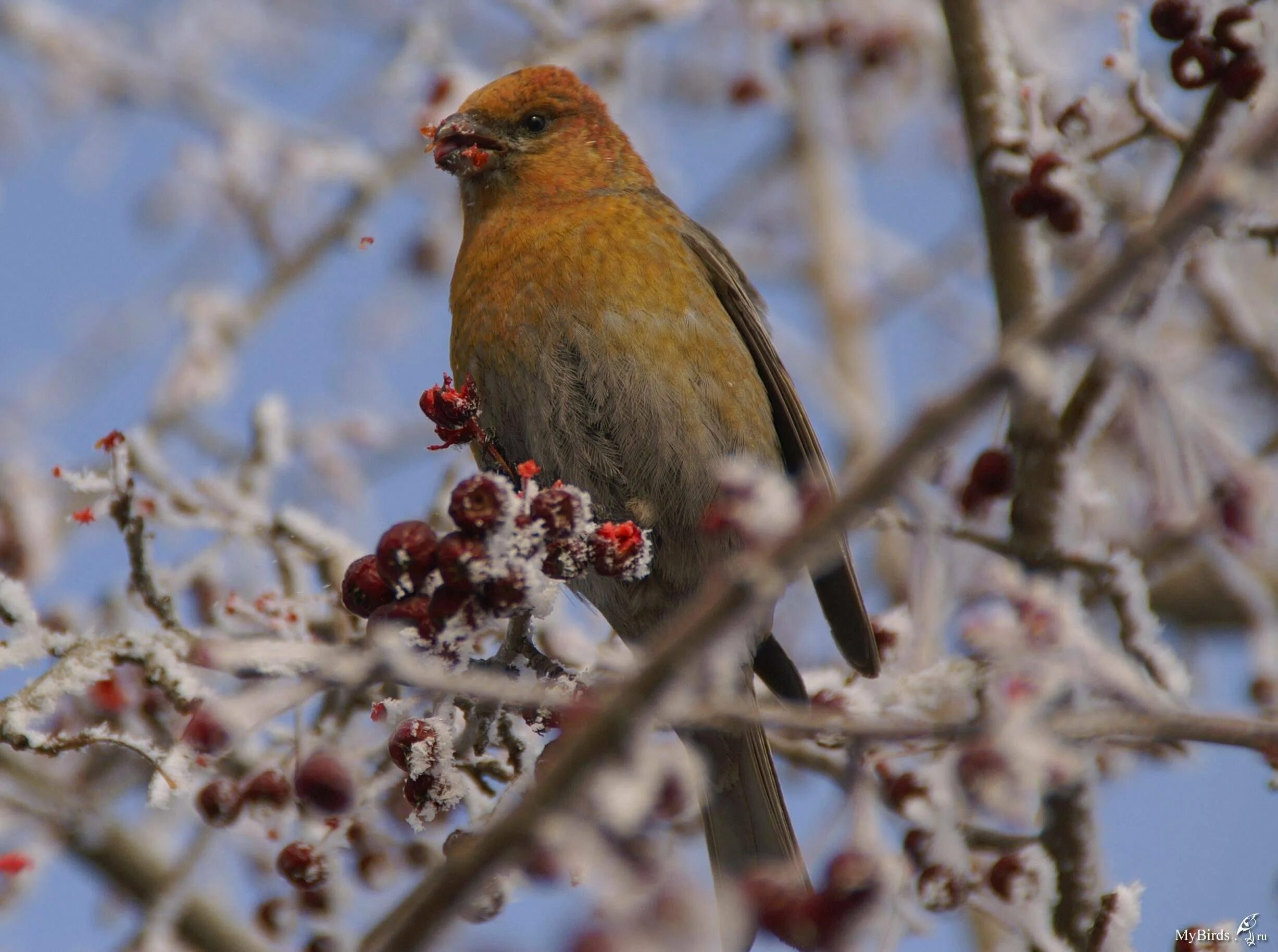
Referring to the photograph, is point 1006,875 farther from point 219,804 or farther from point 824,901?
point 219,804

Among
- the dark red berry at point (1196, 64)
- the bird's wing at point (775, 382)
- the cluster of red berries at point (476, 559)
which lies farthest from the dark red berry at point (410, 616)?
the dark red berry at point (1196, 64)

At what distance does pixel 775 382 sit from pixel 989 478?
3.46 ft

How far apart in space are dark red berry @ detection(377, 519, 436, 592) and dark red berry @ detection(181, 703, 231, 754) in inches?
11.2

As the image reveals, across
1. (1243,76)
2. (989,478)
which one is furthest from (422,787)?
(1243,76)

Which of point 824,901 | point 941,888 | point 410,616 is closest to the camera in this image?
point 824,901

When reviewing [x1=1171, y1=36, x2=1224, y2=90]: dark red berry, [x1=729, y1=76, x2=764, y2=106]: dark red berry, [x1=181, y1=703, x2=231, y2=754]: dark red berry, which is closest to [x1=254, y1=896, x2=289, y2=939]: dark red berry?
[x1=181, y1=703, x2=231, y2=754]: dark red berry

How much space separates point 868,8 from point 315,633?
132 inches

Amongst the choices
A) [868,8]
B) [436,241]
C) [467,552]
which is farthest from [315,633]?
[868,8]

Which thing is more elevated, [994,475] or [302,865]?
[994,475]

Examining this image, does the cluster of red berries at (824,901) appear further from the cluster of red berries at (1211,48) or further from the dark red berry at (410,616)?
the cluster of red berries at (1211,48)

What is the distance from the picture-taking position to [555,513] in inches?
69.8

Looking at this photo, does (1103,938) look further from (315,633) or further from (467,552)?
(315,633)

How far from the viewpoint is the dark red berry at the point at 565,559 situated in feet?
6.10

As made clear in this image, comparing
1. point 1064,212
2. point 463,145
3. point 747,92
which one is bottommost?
point 1064,212
